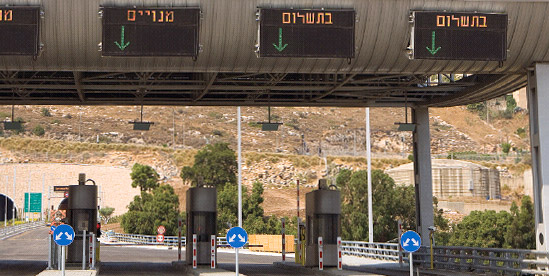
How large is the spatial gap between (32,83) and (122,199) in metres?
93.1

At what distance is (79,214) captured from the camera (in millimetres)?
29938

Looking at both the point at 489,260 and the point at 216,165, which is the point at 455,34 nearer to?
the point at 489,260

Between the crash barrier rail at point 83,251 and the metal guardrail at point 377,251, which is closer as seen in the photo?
the crash barrier rail at point 83,251

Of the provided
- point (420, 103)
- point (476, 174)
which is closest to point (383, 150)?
point (476, 174)

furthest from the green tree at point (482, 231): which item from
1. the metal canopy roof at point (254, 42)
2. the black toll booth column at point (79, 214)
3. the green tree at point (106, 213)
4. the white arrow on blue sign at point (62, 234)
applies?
the green tree at point (106, 213)

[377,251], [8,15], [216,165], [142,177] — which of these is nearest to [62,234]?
[8,15]

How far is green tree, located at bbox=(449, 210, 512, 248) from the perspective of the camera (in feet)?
230

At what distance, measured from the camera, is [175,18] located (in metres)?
21.2

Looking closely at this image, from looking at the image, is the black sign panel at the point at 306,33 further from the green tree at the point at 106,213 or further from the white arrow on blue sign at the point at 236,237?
the green tree at the point at 106,213

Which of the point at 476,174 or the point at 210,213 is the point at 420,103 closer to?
the point at 210,213

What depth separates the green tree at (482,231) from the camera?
230 ft

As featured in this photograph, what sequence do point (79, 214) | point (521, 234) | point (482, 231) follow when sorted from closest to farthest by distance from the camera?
point (79, 214)
point (521, 234)
point (482, 231)

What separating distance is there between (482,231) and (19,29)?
5621 cm

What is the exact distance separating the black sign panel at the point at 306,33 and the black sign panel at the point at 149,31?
1781 millimetres
